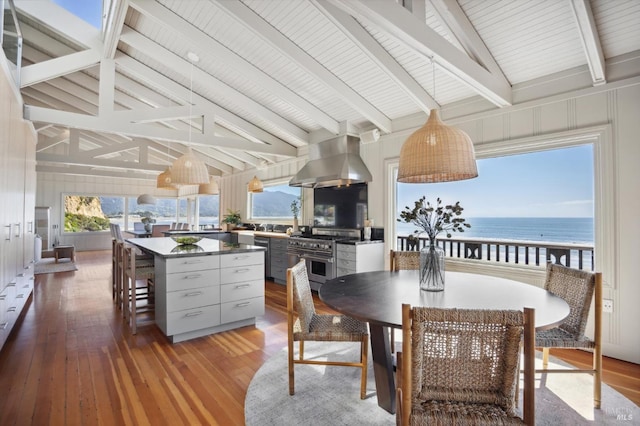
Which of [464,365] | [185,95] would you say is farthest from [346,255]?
[185,95]

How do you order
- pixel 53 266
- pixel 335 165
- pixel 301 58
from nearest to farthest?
pixel 301 58, pixel 335 165, pixel 53 266

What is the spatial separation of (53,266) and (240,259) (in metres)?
6.70

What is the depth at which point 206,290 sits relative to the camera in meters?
3.24

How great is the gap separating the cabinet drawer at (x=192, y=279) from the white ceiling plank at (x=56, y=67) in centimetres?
337

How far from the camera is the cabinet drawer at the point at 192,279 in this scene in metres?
3.05

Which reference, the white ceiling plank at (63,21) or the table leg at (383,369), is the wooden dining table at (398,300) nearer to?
the table leg at (383,369)

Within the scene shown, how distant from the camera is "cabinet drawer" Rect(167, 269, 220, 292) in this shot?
10.0 ft

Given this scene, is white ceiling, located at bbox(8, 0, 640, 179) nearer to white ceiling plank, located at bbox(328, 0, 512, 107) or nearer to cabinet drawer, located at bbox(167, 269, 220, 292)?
white ceiling plank, located at bbox(328, 0, 512, 107)

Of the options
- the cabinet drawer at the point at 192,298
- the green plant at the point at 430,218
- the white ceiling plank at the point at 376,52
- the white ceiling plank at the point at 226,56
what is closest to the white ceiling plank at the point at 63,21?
the white ceiling plank at the point at 226,56

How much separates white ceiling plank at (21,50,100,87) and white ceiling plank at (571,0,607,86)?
5.53 m

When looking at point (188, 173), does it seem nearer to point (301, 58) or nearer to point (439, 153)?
point (301, 58)

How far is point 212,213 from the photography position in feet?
37.0

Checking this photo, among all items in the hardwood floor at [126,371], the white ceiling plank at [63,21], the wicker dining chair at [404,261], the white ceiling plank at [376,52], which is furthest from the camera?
the white ceiling plank at [63,21]

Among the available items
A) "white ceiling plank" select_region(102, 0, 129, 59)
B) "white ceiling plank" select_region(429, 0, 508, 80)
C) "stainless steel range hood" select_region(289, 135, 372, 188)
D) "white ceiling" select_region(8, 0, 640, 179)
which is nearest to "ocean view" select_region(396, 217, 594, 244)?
"stainless steel range hood" select_region(289, 135, 372, 188)
